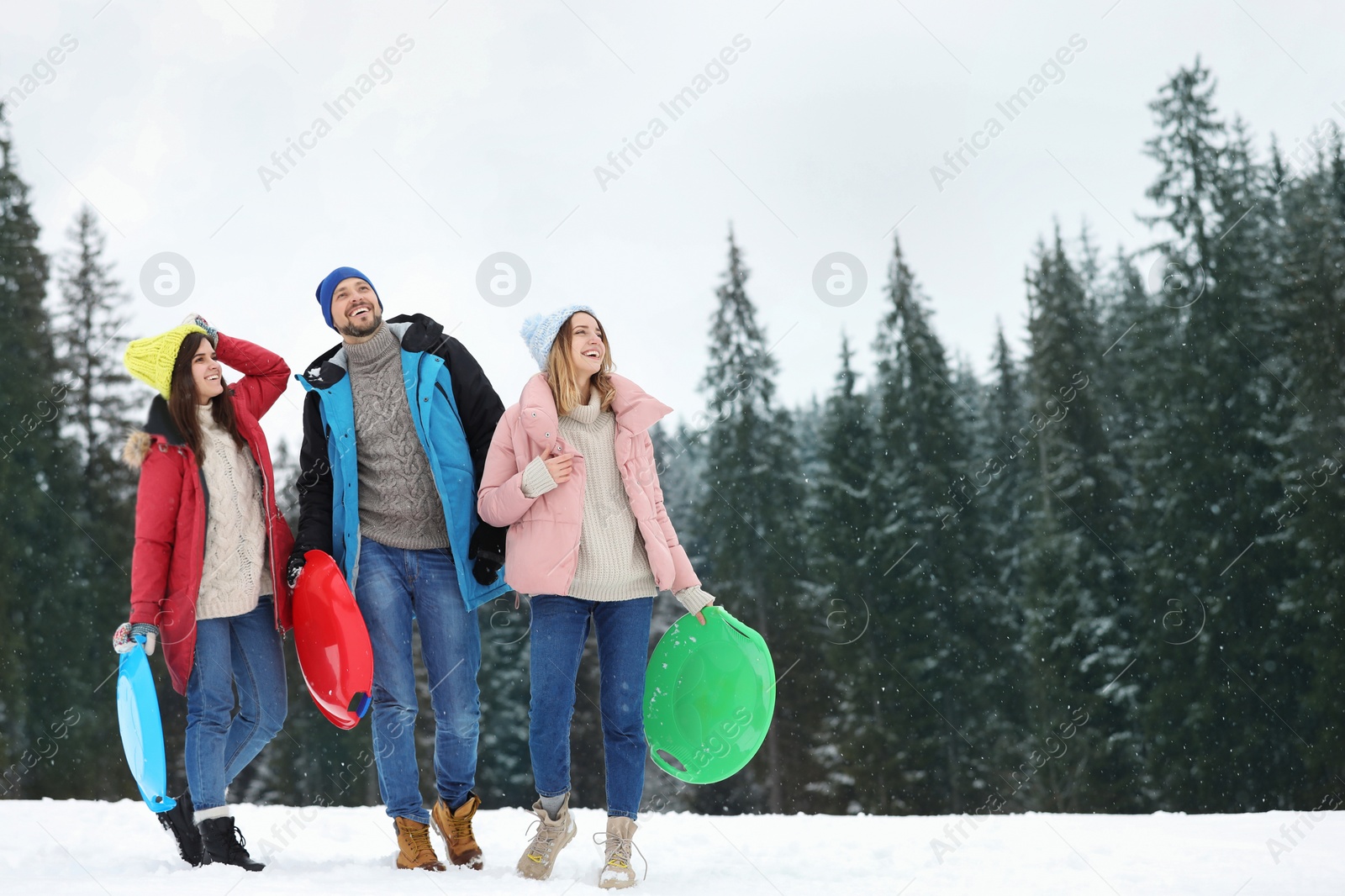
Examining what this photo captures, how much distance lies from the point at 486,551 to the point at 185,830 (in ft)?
4.62

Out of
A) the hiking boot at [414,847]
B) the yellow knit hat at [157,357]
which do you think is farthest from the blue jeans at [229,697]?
the yellow knit hat at [157,357]

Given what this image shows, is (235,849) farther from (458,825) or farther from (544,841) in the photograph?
(544,841)

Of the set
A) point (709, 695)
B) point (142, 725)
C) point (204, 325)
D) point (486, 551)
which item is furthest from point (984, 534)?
point (142, 725)

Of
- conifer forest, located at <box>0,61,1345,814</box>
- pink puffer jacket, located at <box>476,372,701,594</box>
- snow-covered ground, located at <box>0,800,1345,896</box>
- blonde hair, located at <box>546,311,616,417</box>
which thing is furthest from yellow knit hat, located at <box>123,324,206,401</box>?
conifer forest, located at <box>0,61,1345,814</box>

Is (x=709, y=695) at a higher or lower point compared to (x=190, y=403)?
lower

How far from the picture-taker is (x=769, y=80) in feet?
104

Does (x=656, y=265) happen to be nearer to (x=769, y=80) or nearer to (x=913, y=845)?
(x=769, y=80)

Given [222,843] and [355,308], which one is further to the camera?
[355,308]

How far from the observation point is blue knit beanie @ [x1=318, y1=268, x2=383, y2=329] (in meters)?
3.77

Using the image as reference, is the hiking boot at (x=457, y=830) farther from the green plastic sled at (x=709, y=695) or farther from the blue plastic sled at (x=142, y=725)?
the blue plastic sled at (x=142, y=725)

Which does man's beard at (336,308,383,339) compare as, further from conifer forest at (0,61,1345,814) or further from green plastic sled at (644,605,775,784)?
conifer forest at (0,61,1345,814)

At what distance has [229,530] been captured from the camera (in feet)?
12.0

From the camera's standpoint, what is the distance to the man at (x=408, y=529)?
138 inches

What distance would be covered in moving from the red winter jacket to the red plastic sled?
0.25 m
